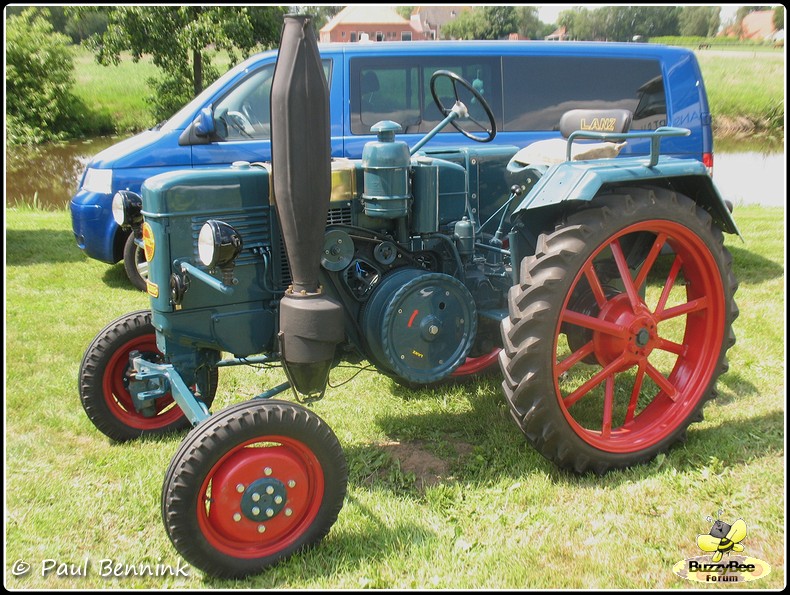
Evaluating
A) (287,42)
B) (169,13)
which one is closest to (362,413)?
(287,42)

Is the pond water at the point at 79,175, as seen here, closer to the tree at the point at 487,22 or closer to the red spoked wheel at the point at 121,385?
the tree at the point at 487,22

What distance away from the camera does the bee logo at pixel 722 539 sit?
2486mm

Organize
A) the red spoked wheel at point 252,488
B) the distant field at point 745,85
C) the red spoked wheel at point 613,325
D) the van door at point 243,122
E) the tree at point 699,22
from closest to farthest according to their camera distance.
Answer: the red spoked wheel at point 252,488 → the red spoked wheel at point 613,325 → the van door at point 243,122 → the tree at point 699,22 → the distant field at point 745,85

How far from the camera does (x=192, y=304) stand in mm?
2816

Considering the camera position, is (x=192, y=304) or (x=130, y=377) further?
(x=130, y=377)

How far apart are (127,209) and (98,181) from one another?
122 inches

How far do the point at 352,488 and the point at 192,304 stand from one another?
3.26ft

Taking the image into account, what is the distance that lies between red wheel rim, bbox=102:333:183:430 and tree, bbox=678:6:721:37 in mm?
14226

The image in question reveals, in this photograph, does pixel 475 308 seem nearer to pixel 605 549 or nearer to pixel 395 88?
pixel 605 549

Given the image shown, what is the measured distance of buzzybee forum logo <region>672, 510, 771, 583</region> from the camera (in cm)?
240

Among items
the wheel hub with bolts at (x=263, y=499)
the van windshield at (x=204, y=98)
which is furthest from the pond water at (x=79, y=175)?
the wheel hub with bolts at (x=263, y=499)

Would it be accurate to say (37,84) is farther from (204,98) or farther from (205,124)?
(205,124)

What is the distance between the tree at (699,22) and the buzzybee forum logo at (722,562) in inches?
553

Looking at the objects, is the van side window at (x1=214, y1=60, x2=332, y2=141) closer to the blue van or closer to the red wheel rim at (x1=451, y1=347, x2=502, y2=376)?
the blue van
